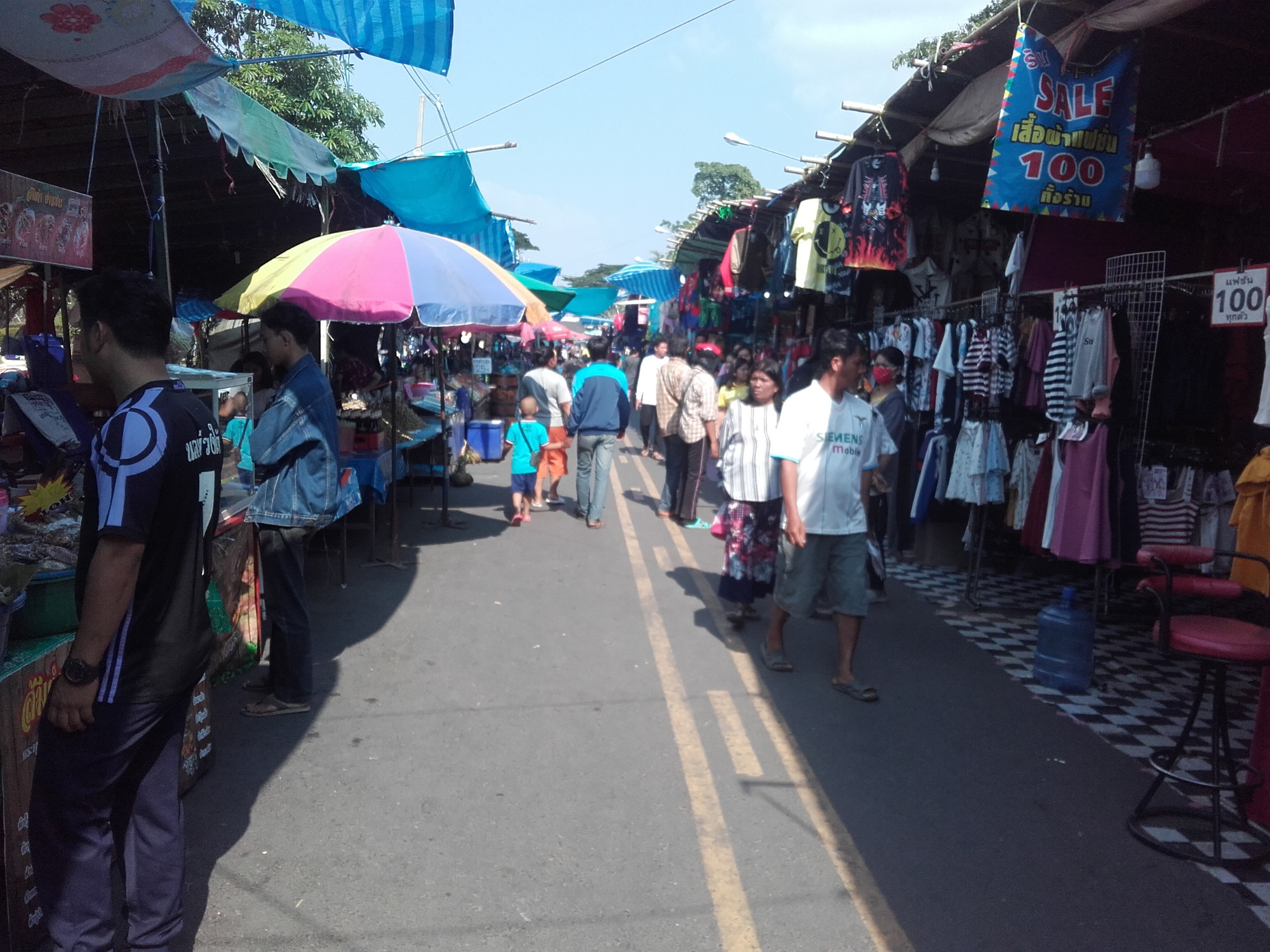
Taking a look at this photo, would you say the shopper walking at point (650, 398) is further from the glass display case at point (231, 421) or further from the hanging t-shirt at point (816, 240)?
the glass display case at point (231, 421)

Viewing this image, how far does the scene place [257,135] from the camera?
19.7ft

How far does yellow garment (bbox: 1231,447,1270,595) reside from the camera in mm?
5156

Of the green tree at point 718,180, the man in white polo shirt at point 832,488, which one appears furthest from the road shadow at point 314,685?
the green tree at point 718,180

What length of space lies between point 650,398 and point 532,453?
5570 millimetres

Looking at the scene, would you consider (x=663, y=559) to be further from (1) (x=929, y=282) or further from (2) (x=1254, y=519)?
(2) (x=1254, y=519)

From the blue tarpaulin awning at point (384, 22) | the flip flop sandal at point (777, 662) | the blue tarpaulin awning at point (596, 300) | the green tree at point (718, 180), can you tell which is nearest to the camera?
the blue tarpaulin awning at point (384, 22)

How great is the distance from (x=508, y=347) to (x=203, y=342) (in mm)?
20355

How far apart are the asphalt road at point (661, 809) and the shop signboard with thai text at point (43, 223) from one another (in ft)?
7.82

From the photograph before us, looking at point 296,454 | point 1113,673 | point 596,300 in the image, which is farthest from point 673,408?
point 596,300

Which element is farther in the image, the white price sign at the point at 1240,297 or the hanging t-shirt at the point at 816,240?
the hanging t-shirt at the point at 816,240

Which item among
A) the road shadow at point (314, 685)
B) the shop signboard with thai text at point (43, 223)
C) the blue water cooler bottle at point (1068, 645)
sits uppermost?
the shop signboard with thai text at point (43, 223)

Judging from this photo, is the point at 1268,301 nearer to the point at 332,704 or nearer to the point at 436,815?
the point at 436,815

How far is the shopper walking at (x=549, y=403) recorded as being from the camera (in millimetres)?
10602

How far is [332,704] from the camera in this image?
16.7 feet
